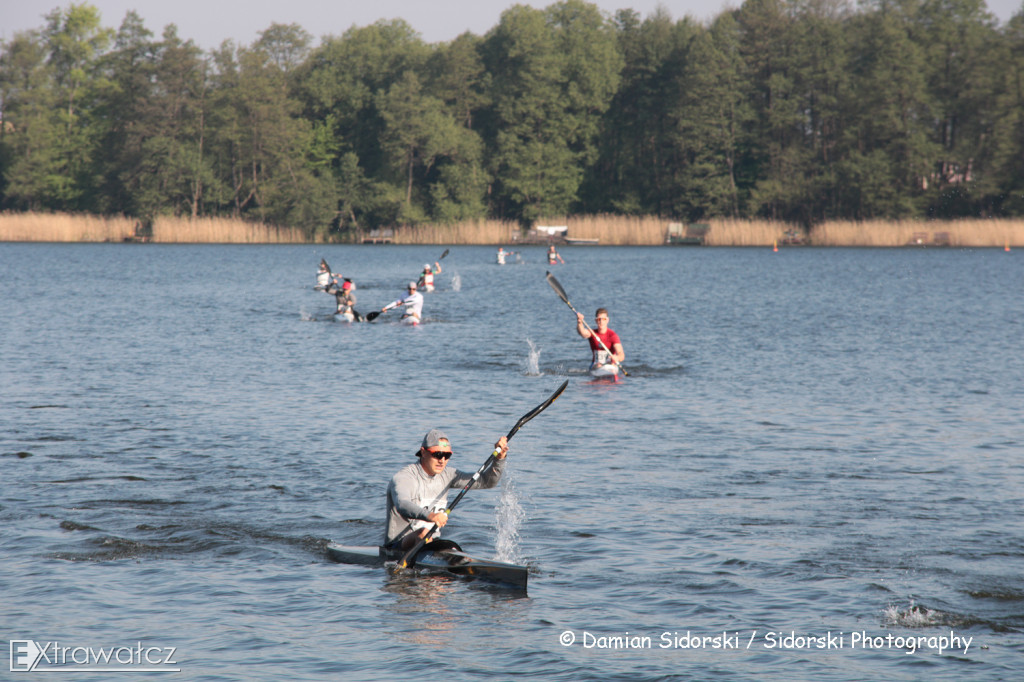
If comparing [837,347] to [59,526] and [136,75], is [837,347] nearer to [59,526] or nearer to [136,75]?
[59,526]

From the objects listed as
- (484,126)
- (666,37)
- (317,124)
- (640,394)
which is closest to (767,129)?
(666,37)

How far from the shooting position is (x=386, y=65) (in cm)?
12662

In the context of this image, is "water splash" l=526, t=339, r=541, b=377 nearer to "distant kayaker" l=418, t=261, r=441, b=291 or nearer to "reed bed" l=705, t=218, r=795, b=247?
"distant kayaker" l=418, t=261, r=441, b=291

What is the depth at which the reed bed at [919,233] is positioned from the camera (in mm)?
93812

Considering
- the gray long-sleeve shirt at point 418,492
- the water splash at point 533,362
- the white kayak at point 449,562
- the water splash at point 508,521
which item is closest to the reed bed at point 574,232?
the water splash at point 533,362

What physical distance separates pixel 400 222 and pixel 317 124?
17.4 meters

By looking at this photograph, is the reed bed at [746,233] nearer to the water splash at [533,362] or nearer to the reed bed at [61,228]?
the reed bed at [61,228]

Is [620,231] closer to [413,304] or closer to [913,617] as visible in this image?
[413,304]

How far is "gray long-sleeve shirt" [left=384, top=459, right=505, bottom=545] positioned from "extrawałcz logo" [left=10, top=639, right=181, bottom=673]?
9.84 ft

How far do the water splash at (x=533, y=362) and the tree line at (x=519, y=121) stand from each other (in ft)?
277

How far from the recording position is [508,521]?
47.8 feet

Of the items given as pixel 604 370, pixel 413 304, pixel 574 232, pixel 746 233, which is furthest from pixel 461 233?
pixel 604 370

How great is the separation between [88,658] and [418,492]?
3923 mm

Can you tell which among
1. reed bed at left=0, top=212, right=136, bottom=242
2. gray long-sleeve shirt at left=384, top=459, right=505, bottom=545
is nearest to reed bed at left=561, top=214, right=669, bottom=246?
reed bed at left=0, top=212, right=136, bottom=242
